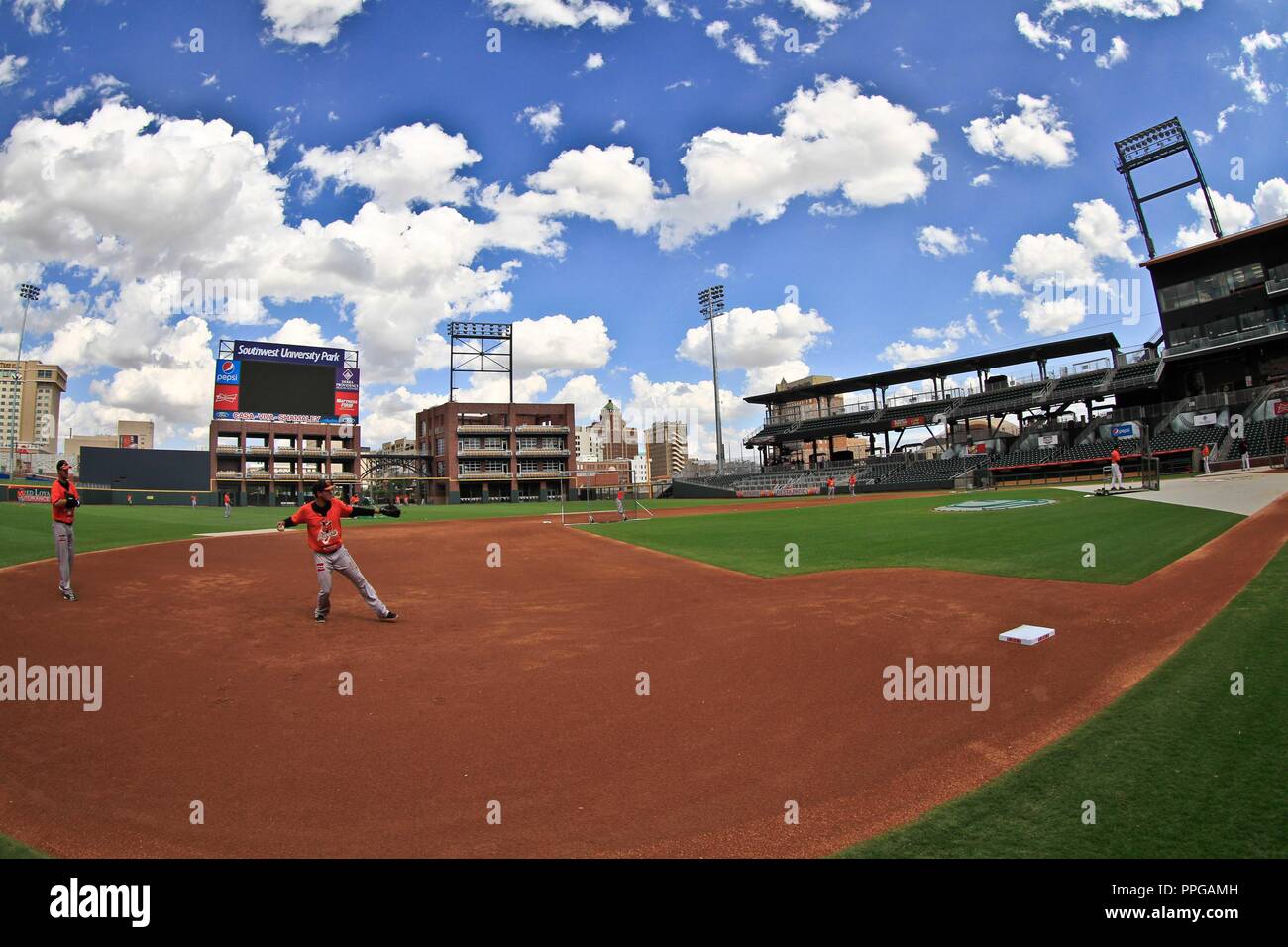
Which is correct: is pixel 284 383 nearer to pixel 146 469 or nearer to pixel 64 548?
pixel 146 469

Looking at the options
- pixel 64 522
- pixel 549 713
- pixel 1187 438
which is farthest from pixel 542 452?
pixel 549 713

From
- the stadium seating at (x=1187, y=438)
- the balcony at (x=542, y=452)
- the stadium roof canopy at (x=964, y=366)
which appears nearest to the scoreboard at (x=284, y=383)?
the balcony at (x=542, y=452)

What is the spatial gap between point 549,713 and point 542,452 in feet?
296

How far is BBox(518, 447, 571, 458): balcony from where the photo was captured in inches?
3691

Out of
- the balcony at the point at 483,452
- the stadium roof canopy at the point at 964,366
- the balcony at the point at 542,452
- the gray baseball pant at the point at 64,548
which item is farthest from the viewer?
the balcony at the point at 542,452

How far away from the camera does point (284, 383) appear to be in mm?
78250

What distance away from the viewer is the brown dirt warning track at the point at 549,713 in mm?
3588

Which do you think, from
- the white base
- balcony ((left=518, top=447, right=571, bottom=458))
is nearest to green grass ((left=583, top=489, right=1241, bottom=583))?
the white base

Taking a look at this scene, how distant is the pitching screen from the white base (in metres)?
88.1

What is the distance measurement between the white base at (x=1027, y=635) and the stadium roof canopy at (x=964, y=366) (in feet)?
206

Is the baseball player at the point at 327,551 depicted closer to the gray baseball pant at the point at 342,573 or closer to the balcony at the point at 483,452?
the gray baseball pant at the point at 342,573

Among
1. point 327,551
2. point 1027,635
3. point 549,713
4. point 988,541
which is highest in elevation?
point 327,551
